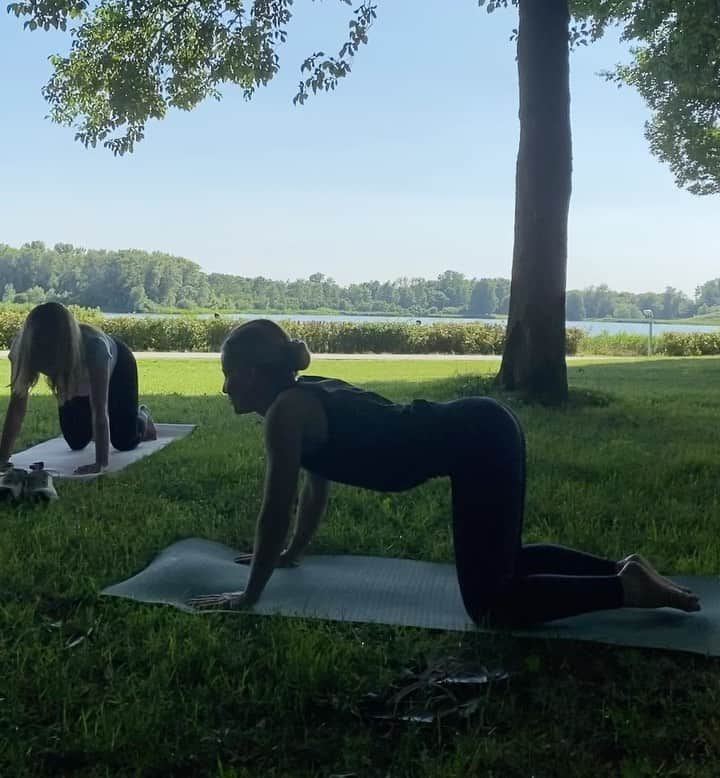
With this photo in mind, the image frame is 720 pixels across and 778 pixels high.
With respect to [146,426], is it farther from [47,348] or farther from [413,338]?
[413,338]

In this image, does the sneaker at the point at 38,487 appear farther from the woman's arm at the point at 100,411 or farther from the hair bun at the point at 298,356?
the hair bun at the point at 298,356

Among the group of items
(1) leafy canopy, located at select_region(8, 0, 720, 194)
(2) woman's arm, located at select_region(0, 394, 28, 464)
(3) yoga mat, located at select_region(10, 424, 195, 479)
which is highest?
(1) leafy canopy, located at select_region(8, 0, 720, 194)

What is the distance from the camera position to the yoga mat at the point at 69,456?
15.4ft

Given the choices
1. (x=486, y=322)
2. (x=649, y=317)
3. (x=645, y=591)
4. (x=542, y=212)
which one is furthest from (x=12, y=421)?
(x=649, y=317)

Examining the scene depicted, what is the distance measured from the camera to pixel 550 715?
→ 190cm

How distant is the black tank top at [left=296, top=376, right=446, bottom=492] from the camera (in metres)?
2.38

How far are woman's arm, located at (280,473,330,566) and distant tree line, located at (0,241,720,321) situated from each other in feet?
65.3

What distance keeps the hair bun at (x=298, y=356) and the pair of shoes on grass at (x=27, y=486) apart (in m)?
2.04

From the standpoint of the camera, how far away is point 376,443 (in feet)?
7.79

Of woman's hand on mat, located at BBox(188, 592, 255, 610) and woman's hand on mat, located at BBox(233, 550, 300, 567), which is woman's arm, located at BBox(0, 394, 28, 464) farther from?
woman's hand on mat, located at BBox(188, 592, 255, 610)

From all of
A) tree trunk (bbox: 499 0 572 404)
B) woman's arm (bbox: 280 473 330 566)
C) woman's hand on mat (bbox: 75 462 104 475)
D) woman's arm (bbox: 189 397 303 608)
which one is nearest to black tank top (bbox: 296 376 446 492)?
woman's arm (bbox: 189 397 303 608)

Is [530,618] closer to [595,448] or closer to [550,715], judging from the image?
[550,715]

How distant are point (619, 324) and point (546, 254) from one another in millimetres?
18985

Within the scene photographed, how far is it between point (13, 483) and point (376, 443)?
2290mm
